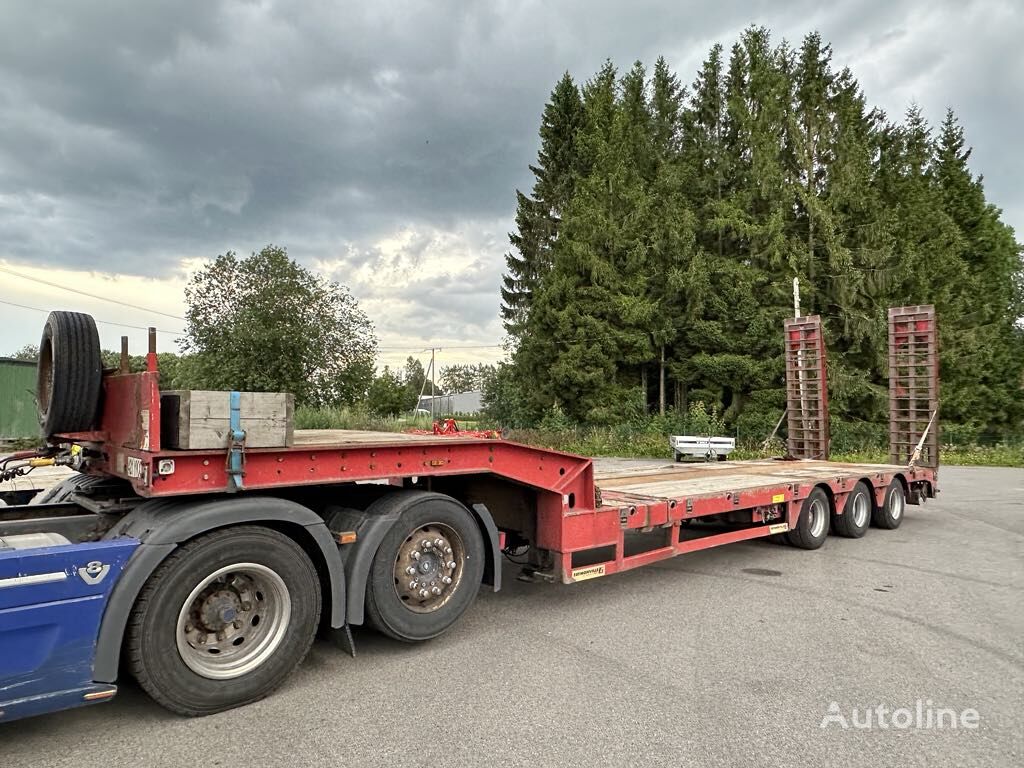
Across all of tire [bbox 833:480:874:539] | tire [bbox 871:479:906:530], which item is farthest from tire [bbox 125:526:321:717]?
tire [bbox 871:479:906:530]

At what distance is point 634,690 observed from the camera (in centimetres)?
404

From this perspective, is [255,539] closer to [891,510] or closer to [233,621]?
[233,621]

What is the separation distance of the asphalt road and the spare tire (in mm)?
1704

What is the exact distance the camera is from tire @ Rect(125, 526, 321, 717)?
3453 mm

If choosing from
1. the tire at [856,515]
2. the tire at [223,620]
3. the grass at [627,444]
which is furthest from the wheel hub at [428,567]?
the grass at [627,444]

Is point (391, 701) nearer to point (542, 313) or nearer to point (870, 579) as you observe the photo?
point (870, 579)

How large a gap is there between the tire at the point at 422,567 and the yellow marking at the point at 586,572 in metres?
0.84

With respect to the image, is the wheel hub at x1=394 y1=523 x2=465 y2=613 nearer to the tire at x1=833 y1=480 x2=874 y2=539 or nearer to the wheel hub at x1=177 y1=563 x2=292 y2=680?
the wheel hub at x1=177 y1=563 x2=292 y2=680

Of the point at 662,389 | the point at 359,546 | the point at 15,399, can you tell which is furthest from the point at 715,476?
the point at 15,399

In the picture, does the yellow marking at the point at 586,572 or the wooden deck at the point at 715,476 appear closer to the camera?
the yellow marking at the point at 586,572

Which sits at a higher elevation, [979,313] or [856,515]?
[979,313]

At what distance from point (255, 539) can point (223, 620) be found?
48 cm

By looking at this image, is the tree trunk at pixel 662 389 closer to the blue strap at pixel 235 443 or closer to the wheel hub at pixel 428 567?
the wheel hub at pixel 428 567

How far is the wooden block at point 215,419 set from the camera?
11.6ft
